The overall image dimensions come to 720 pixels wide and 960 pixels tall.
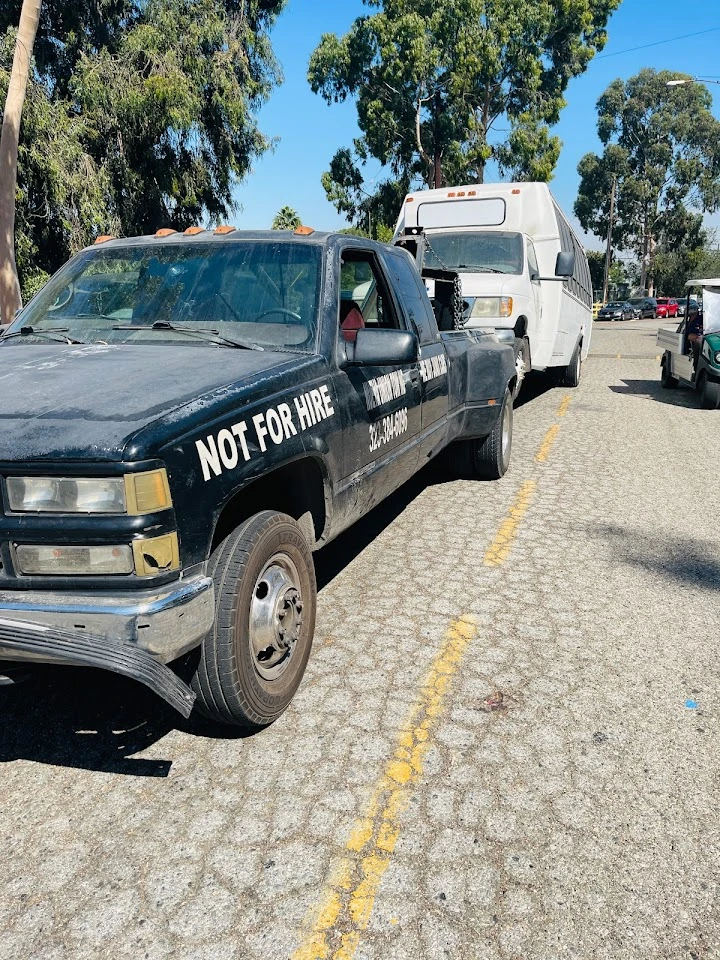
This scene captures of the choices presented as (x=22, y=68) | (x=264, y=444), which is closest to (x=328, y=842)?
(x=264, y=444)

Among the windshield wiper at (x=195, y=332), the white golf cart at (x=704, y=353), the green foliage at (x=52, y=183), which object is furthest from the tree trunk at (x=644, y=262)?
the windshield wiper at (x=195, y=332)

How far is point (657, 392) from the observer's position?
44.2ft

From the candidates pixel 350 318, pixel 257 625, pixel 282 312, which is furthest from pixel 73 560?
pixel 350 318

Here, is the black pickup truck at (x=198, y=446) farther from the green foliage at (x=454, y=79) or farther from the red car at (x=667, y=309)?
the red car at (x=667, y=309)

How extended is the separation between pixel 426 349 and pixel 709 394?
7.68 m

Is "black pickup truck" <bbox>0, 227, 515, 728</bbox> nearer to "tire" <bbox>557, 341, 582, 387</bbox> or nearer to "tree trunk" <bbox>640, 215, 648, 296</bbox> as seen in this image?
"tire" <bbox>557, 341, 582, 387</bbox>

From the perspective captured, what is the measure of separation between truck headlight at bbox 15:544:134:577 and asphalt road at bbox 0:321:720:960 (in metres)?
0.88

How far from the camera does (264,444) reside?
290cm

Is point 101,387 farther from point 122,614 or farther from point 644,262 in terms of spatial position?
point 644,262

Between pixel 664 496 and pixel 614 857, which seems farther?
pixel 664 496

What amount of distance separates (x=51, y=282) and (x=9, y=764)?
104 inches

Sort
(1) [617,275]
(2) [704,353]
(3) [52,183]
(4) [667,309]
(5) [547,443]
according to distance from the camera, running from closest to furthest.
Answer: (5) [547,443] < (2) [704,353] < (3) [52,183] < (4) [667,309] < (1) [617,275]

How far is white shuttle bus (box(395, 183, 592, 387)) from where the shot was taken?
32.0 feet

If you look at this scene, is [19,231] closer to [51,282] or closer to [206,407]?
[51,282]
